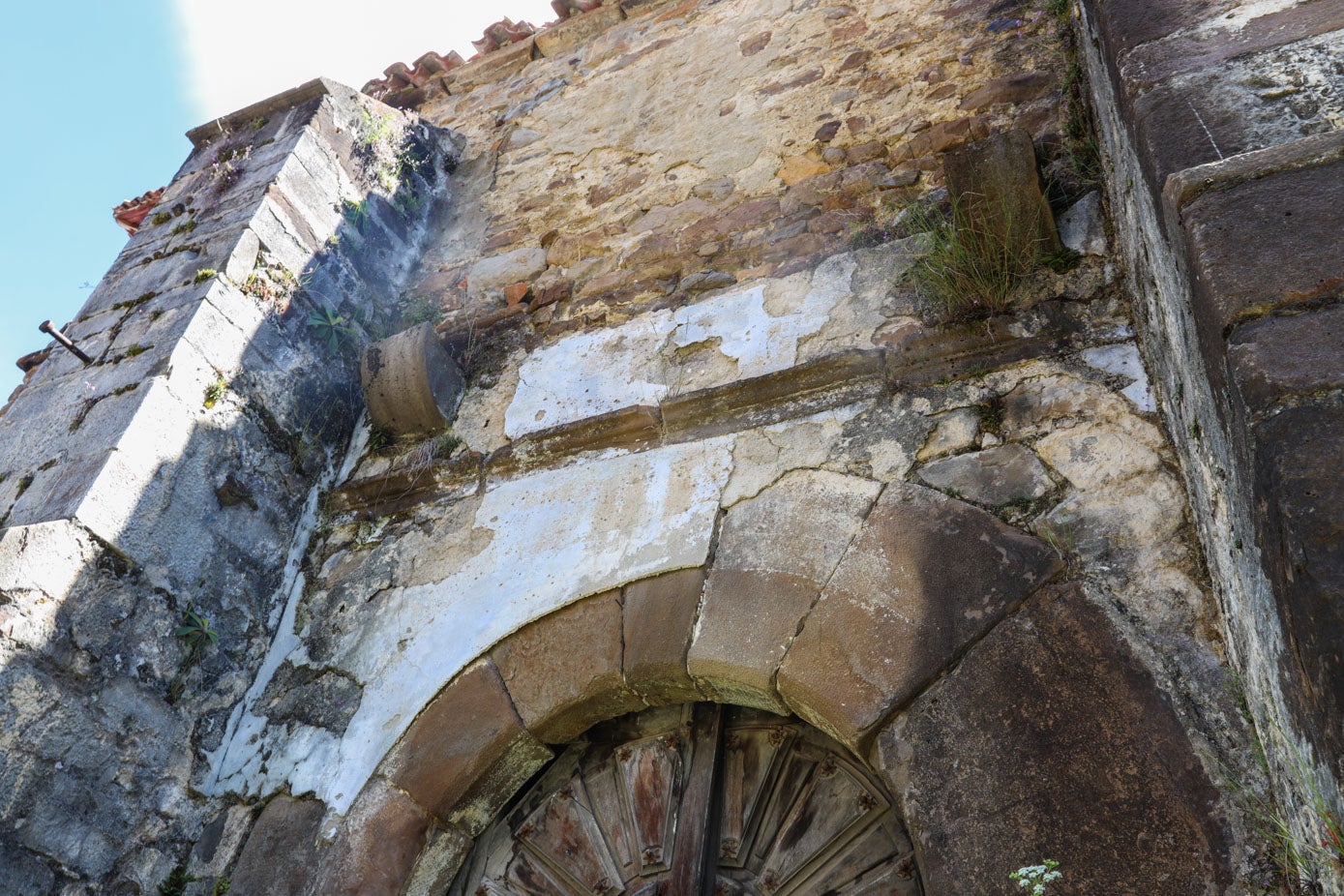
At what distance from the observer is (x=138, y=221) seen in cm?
438

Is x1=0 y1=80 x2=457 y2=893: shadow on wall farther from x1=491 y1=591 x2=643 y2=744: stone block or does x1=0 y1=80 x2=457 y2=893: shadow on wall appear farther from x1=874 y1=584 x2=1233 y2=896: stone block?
x1=874 y1=584 x2=1233 y2=896: stone block

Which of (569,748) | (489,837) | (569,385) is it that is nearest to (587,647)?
(569,748)

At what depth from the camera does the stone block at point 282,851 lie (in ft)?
7.62

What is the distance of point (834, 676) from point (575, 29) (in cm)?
386

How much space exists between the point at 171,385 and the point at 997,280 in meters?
2.45

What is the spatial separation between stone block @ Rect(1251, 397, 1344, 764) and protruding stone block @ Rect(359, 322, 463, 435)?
7.90ft

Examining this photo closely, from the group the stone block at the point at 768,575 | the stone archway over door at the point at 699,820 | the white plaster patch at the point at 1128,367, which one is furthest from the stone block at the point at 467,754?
the white plaster patch at the point at 1128,367

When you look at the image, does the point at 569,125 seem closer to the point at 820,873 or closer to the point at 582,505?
the point at 582,505

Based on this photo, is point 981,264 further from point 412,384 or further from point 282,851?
point 282,851

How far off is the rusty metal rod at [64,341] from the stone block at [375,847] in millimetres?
1860

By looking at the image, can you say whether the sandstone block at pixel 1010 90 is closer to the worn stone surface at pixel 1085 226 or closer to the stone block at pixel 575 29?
the worn stone surface at pixel 1085 226

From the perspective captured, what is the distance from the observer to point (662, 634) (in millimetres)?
2283

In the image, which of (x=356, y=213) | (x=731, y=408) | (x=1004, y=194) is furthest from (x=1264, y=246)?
(x=356, y=213)

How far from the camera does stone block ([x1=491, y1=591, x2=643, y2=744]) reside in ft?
7.65
